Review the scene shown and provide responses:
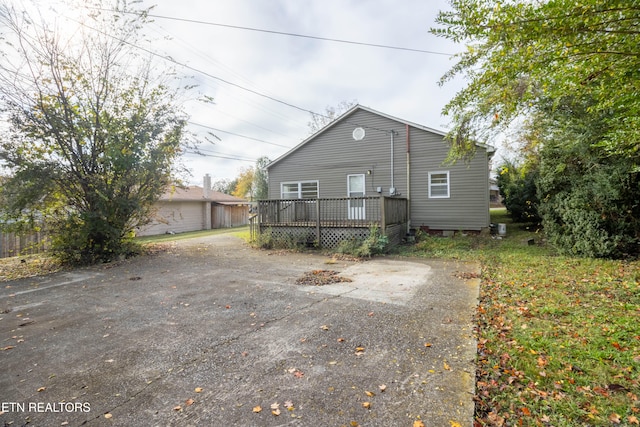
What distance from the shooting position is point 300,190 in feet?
46.4

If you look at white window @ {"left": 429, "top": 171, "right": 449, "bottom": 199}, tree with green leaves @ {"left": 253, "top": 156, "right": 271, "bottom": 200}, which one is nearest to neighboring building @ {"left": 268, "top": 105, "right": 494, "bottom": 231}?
white window @ {"left": 429, "top": 171, "right": 449, "bottom": 199}

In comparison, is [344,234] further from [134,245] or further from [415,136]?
[134,245]

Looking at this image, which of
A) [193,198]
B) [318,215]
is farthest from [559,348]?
[193,198]

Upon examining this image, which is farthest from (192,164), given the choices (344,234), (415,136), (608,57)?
(608,57)

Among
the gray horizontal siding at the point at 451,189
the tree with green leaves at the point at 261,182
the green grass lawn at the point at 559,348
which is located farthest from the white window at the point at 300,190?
the tree with green leaves at the point at 261,182

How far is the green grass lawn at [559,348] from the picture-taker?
2.15 m

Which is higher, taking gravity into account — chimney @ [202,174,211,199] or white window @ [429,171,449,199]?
chimney @ [202,174,211,199]

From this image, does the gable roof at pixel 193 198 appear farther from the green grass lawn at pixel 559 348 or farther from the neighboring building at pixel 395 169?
the green grass lawn at pixel 559 348

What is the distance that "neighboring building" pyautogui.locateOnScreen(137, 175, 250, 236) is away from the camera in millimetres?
19812

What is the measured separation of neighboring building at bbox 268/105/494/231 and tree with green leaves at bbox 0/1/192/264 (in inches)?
236

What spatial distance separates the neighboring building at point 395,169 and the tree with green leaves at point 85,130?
5986 millimetres

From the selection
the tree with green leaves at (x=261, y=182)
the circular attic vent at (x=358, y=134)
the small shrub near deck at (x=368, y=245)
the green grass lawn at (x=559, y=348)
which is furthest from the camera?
the tree with green leaves at (x=261, y=182)

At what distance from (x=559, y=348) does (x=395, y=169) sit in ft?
31.9

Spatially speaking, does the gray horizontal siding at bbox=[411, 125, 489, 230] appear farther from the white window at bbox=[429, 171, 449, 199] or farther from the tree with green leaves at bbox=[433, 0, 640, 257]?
the tree with green leaves at bbox=[433, 0, 640, 257]
